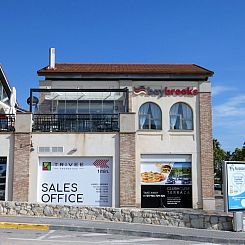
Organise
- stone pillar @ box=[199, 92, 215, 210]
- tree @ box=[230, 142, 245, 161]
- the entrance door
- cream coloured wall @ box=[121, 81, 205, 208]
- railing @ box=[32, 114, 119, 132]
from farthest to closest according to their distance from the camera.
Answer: tree @ box=[230, 142, 245, 161], cream coloured wall @ box=[121, 81, 205, 208], stone pillar @ box=[199, 92, 215, 210], railing @ box=[32, 114, 119, 132], the entrance door

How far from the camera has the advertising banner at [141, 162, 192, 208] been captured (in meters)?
22.7

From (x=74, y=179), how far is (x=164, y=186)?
525 centimetres

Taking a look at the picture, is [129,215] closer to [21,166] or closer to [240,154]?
[21,166]

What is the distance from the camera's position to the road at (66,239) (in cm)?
1119

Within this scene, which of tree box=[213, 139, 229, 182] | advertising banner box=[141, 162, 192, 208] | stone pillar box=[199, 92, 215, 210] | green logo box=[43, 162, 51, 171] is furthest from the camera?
tree box=[213, 139, 229, 182]

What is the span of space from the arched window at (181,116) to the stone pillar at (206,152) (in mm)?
717

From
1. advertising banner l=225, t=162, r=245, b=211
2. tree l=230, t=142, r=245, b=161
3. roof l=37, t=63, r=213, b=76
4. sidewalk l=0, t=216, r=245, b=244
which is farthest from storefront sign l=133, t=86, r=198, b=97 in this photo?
tree l=230, t=142, r=245, b=161

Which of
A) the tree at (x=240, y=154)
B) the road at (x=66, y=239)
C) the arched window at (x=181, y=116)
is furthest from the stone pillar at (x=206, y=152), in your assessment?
the tree at (x=240, y=154)

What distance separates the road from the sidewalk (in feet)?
0.93

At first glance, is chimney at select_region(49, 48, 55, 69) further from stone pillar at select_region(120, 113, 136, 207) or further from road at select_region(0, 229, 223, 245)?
road at select_region(0, 229, 223, 245)

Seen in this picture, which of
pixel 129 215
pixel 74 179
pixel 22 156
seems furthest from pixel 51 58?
pixel 129 215

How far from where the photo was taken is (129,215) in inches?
587

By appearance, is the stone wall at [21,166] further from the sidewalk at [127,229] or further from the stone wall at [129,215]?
the sidewalk at [127,229]

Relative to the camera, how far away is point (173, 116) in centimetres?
2427
